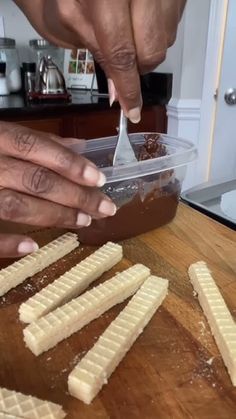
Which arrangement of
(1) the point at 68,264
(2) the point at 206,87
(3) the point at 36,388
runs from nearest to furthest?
1. (3) the point at 36,388
2. (1) the point at 68,264
3. (2) the point at 206,87

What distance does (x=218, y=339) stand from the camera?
1.84 feet

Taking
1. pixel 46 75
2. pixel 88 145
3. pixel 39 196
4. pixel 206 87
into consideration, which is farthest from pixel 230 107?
pixel 39 196

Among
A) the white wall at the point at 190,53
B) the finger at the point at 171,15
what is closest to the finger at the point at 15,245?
the finger at the point at 171,15

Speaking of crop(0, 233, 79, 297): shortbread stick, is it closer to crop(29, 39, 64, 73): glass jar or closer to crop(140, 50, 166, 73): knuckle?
crop(140, 50, 166, 73): knuckle

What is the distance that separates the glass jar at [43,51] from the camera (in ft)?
5.91

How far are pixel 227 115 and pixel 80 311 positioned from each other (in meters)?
1.38

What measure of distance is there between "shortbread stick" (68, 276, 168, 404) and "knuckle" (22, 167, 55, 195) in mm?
224

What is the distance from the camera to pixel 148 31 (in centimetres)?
41

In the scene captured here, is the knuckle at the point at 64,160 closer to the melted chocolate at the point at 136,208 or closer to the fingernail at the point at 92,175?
the fingernail at the point at 92,175

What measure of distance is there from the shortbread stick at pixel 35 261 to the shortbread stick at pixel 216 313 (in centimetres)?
25

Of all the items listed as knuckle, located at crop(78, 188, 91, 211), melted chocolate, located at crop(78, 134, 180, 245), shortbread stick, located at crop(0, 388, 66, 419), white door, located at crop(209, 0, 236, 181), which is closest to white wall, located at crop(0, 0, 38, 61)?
white door, located at crop(209, 0, 236, 181)

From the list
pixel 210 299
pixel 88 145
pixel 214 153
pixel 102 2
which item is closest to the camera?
pixel 102 2

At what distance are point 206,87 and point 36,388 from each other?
4.68 feet

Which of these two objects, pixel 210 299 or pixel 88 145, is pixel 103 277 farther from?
pixel 88 145
